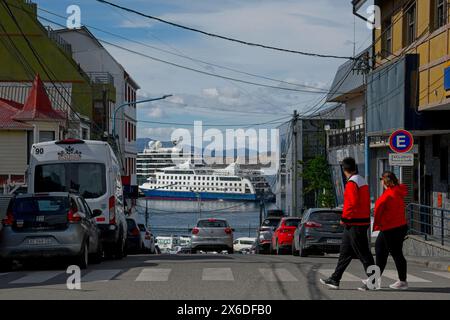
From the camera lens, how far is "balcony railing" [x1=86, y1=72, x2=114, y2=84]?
2469 inches

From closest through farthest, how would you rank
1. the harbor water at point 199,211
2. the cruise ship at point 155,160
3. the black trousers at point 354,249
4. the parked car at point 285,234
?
the black trousers at point 354,249 → the parked car at point 285,234 → the harbor water at point 199,211 → the cruise ship at point 155,160

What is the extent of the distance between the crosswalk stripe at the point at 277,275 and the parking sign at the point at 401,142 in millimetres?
7229

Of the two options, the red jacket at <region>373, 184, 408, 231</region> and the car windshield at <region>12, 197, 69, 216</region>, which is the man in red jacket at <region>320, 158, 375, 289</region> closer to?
the red jacket at <region>373, 184, 408, 231</region>

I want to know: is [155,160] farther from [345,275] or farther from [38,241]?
[345,275]

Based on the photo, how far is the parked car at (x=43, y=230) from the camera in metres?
16.7

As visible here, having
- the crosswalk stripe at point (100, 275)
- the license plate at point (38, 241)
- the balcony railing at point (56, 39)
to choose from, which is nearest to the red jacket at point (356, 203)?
the crosswalk stripe at point (100, 275)

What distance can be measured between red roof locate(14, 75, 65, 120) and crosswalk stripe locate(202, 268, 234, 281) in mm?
27286

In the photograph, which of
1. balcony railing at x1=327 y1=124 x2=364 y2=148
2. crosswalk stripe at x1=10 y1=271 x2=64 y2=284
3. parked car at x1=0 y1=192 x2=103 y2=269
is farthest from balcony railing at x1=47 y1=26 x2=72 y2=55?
crosswalk stripe at x1=10 y1=271 x2=64 y2=284

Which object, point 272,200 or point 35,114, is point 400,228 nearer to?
point 35,114

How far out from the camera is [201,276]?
48.4 ft

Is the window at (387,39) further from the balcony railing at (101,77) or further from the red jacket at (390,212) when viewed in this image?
the balcony railing at (101,77)

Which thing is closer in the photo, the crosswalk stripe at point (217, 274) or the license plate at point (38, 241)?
the crosswalk stripe at point (217, 274)

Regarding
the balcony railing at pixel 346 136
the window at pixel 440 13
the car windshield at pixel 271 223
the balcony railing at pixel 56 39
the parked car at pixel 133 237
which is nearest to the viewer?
the window at pixel 440 13

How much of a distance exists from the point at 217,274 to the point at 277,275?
3.45ft
